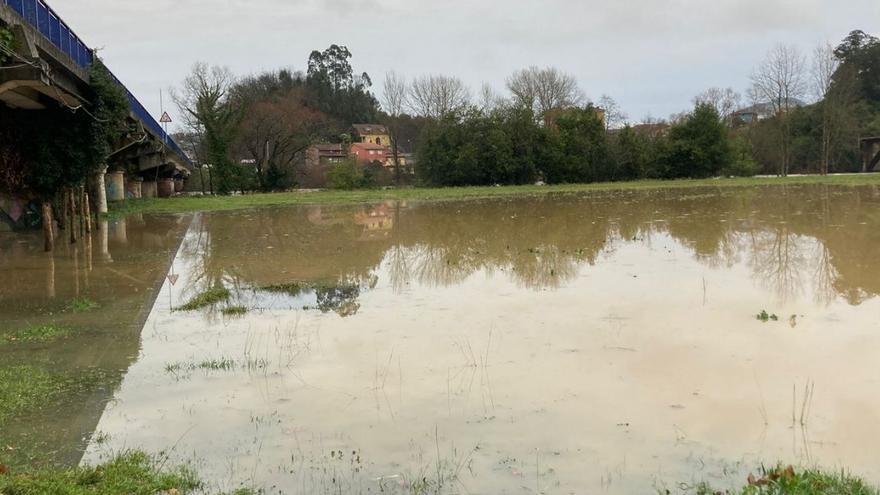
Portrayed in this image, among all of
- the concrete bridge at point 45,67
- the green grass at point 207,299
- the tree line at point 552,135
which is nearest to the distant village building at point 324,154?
the tree line at point 552,135

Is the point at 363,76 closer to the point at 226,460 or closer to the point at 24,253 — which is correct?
the point at 24,253

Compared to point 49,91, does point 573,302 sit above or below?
below

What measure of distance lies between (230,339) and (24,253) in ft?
39.3

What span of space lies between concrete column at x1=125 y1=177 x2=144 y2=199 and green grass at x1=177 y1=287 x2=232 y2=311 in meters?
38.6

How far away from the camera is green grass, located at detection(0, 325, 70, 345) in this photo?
861 cm

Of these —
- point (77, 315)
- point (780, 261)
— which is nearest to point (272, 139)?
point (77, 315)

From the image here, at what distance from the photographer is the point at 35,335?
8.81 metres

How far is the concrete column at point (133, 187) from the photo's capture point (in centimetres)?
4724

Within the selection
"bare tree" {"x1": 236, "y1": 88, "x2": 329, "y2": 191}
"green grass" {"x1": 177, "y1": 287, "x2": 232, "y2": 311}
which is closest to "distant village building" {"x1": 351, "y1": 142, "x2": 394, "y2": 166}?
"bare tree" {"x1": 236, "y1": 88, "x2": 329, "y2": 191}

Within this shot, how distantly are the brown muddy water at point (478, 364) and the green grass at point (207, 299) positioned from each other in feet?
0.66

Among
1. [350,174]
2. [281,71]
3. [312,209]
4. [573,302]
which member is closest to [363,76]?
[281,71]

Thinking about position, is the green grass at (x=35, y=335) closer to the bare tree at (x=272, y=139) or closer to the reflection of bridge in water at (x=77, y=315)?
the reflection of bridge in water at (x=77, y=315)

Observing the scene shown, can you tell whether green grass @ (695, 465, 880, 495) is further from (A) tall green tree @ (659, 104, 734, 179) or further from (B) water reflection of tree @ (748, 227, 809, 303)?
(A) tall green tree @ (659, 104, 734, 179)

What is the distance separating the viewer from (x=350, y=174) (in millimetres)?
56938
